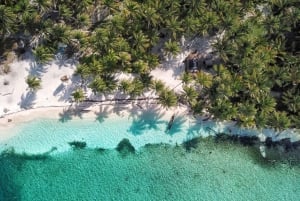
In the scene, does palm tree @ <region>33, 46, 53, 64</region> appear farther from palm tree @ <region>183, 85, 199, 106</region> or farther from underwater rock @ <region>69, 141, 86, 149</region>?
palm tree @ <region>183, 85, 199, 106</region>

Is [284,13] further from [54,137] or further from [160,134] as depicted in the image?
[54,137]

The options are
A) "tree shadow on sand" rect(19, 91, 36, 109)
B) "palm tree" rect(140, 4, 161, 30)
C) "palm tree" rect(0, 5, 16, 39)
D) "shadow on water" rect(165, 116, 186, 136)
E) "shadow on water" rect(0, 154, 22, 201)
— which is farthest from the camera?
"shadow on water" rect(165, 116, 186, 136)

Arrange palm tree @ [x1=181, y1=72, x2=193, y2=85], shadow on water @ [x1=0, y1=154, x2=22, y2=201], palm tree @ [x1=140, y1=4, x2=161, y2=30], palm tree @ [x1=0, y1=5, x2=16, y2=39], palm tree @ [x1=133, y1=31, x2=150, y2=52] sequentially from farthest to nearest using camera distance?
1. shadow on water @ [x1=0, y1=154, x2=22, y2=201]
2. palm tree @ [x1=181, y1=72, x2=193, y2=85]
3. palm tree @ [x1=133, y1=31, x2=150, y2=52]
4. palm tree @ [x1=140, y1=4, x2=161, y2=30]
5. palm tree @ [x1=0, y1=5, x2=16, y2=39]

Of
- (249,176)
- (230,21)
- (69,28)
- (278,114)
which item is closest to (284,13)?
(230,21)

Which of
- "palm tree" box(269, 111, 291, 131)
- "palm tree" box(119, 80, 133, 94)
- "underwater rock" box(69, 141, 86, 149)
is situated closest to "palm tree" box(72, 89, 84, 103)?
"palm tree" box(119, 80, 133, 94)

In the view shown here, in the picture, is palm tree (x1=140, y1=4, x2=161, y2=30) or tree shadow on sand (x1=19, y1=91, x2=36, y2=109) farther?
tree shadow on sand (x1=19, y1=91, x2=36, y2=109)

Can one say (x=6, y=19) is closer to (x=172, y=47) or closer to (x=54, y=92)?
(x=54, y=92)
